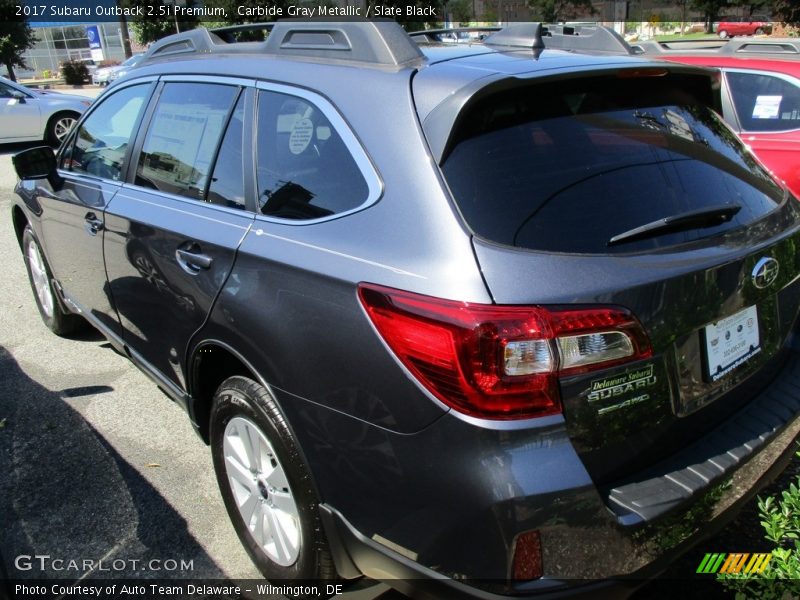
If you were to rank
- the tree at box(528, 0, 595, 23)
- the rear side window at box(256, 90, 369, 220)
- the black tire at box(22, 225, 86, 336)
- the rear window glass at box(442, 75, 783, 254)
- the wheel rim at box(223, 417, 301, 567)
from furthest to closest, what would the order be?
the tree at box(528, 0, 595, 23) < the black tire at box(22, 225, 86, 336) < the wheel rim at box(223, 417, 301, 567) < the rear side window at box(256, 90, 369, 220) < the rear window glass at box(442, 75, 783, 254)

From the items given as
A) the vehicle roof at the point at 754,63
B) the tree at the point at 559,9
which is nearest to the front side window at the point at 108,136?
the vehicle roof at the point at 754,63

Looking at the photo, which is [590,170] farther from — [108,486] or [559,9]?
[559,9]

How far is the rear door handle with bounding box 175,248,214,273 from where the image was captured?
2.50m

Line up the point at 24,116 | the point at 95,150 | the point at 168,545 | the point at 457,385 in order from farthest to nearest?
the point at 24,116 < the point at 95,150 < the point at 168,545 < the point at 457,385

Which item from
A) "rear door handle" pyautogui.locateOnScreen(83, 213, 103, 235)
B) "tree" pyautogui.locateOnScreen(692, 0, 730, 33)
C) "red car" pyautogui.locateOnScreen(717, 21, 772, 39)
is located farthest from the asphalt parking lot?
"tree" pyautogui.locateOnScreen(692, 0, 730, 33)

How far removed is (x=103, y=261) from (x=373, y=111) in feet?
6.51

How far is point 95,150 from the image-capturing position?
3836 millimetres

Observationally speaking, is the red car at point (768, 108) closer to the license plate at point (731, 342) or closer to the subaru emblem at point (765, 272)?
the subaru emblem at point (765, 272)

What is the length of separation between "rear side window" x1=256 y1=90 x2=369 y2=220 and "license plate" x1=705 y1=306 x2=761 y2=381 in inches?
43.0

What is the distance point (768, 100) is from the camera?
5340 millimetres

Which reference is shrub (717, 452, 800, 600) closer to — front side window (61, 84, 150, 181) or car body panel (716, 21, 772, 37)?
front side window (61, 84, 150, 181)

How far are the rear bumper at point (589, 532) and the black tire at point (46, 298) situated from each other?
3.42m

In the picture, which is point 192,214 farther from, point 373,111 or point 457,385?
point 457,385

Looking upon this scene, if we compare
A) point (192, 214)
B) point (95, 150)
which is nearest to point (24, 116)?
point (95, 150)
